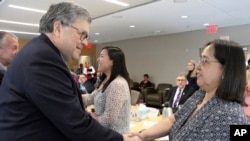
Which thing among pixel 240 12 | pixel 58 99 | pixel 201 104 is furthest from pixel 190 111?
pixel 240 12

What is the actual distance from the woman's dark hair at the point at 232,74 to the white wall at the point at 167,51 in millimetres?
7554

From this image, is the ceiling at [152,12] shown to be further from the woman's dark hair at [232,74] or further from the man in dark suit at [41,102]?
the man in dark suit at [41,102]

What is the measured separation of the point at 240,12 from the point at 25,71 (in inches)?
253

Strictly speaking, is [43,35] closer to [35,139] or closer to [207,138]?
[35,139]

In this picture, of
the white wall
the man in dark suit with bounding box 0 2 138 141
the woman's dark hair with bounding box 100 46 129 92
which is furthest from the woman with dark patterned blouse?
the white wall

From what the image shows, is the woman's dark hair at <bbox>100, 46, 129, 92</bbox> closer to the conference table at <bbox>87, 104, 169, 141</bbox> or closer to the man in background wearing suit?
the conference table at <bbox>87, 104, 169, 141</bbox>

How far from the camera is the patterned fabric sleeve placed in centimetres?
189

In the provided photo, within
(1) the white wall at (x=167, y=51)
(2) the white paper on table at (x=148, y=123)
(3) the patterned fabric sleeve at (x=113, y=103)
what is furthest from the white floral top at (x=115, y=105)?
(1) the white wall at (x=167, y=51)

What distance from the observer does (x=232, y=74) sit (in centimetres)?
123

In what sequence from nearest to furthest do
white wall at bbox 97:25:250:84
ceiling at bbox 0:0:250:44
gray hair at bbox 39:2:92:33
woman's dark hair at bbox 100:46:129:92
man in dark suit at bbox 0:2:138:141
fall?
man in dark suit at bbox 0:2:138:141 → gray hair at bbox 39:2:92:33 → woman's dark hair at bbox 100:46:129:92 → ceiling at bbox 0:0:250:44 → white wall at bbox 97:25:250:84

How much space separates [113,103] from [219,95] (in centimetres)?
86

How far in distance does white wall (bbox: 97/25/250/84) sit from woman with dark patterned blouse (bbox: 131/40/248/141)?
24.8 feet

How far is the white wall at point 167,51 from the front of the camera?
28.1ft

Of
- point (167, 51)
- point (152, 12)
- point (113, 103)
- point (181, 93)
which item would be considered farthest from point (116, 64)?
point (167, 51)
